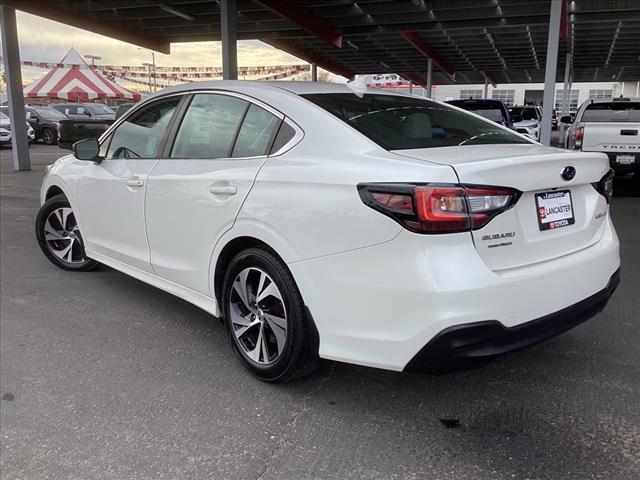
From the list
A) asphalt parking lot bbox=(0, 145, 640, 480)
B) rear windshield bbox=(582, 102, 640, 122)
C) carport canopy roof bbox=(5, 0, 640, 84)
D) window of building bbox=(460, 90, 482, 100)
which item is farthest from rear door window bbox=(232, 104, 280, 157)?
window of building bbox=(460, 90, 482, 100)

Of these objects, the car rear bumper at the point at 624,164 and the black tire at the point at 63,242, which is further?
the car rear bumper at the point at 624,164

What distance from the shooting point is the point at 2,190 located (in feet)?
34.7

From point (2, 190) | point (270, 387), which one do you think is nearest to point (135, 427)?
point (270, 387)

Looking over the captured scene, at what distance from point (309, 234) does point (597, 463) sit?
1552 mm

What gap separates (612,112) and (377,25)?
7.26 metres

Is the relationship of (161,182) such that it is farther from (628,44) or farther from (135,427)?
(628,44)

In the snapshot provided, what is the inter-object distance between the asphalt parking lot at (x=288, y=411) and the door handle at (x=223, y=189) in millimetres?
1035

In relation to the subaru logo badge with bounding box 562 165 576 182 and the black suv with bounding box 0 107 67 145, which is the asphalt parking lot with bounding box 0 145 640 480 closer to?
the subaru logo badge with bounding box 562 165 576 182

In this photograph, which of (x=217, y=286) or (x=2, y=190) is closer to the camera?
(x=217, y=286)

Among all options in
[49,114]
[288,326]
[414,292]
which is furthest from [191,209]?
[49,114]

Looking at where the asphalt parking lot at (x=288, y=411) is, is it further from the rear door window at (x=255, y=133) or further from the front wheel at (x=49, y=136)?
the front wheel at (x=49, y=136)

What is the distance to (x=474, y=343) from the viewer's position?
226cm

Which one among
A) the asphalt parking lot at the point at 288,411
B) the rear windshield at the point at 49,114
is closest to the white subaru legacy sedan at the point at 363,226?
the asphalt parking lot at the point at 288,411

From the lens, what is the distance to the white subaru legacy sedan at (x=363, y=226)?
7.42 feet
